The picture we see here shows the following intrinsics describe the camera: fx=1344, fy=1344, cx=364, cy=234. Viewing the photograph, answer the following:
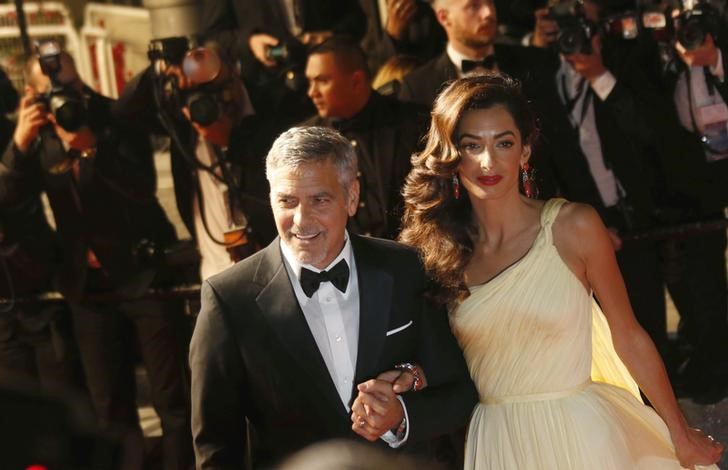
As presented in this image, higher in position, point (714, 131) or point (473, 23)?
point (473, 23)

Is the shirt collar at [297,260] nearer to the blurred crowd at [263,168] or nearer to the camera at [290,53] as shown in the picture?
the blurred crowd at [263,168]

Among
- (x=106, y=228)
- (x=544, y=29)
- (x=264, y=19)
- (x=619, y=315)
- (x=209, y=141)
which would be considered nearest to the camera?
(x=619, y=315)

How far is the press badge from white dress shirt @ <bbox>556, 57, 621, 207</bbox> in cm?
43

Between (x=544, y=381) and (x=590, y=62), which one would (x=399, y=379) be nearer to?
(x=544, y=381)

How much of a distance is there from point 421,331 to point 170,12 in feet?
12.2

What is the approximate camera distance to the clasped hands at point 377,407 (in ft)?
11.2

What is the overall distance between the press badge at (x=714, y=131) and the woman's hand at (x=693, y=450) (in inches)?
91.9

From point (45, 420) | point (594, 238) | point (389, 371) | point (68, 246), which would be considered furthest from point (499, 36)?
point (45, 420)

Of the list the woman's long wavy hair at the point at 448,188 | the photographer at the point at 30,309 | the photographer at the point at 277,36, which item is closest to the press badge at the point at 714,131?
the photographer at the point at 277,36

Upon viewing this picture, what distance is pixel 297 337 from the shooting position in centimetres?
355

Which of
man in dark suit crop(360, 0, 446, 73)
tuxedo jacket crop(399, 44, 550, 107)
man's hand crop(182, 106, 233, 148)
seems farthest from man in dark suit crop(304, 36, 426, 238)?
man in dark suit crop(360, 0, 446, 73)

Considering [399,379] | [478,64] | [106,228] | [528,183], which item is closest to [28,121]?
[106,228]

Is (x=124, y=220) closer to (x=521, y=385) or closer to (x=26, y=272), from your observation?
(x=26, y=272)

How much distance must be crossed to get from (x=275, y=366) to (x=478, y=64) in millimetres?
2854
